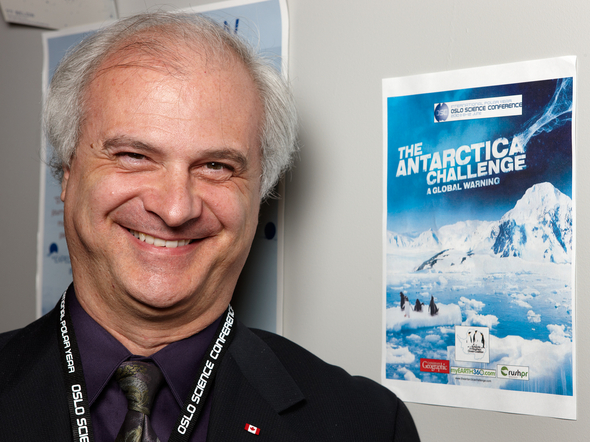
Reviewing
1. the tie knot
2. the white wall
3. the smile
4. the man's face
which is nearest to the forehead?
the man's face

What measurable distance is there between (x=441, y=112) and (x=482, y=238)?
276mm

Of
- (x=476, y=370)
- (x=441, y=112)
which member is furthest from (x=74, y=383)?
(x=441, y=112)

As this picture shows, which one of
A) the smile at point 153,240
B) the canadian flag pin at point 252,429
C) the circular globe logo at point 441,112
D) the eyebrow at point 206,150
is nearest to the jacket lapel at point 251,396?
the canadian flag pin at point 252,429

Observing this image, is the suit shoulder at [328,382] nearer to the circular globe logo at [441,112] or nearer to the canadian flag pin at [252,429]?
the canadian flag pin at [252,429]

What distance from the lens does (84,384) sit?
0.94 meters

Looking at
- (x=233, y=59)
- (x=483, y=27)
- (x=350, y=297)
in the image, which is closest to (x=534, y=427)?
(x=350, y=297)

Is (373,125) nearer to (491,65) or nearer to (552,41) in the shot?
(491,65)

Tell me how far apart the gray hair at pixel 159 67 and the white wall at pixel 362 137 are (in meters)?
0.16

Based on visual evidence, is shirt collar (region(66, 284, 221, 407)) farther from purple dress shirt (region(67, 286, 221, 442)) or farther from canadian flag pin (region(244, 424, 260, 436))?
canadian flag pin (region(244, 424, 260, 436))

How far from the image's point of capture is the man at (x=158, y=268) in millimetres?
954

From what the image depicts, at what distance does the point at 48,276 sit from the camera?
5.29 feet

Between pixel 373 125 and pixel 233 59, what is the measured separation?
0.36m

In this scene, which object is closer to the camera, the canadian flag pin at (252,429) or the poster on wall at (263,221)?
the canadian flag pin at (252,429)

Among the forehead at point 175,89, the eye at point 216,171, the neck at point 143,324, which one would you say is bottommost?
the neck at point 143,324
